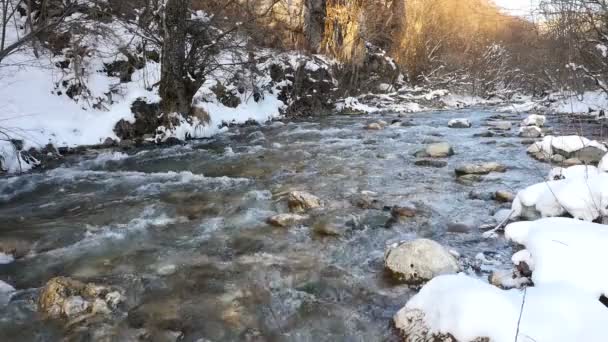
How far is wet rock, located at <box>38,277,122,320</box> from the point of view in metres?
2.83

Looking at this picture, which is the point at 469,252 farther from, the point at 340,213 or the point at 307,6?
the point at 307,6

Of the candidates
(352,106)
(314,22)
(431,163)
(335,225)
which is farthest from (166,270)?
(314,22)

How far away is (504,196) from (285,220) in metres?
2.59

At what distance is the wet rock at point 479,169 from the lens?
639 cm

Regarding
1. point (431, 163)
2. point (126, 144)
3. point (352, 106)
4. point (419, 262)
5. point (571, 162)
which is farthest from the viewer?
point (352, 106)

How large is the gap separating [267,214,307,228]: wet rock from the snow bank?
7.07 ft

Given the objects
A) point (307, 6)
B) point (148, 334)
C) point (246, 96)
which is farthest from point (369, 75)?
point (148, 334)

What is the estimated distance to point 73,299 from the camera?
2.90m

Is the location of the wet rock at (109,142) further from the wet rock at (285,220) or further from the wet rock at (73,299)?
the wet rock at (73,299)

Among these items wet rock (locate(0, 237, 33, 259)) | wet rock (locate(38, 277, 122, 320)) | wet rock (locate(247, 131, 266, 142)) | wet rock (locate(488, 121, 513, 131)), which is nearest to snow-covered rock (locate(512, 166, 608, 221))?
wet rock (locate(38, 277, 122, 320))

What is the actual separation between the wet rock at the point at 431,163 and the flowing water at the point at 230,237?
147mm

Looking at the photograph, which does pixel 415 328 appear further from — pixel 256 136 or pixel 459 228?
pixel 256 136

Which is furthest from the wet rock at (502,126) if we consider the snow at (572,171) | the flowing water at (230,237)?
the snow at (572,171)

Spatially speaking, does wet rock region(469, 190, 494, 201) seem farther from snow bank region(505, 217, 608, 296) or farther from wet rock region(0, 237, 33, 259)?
wet rock region(0, 237, 33, 259)
